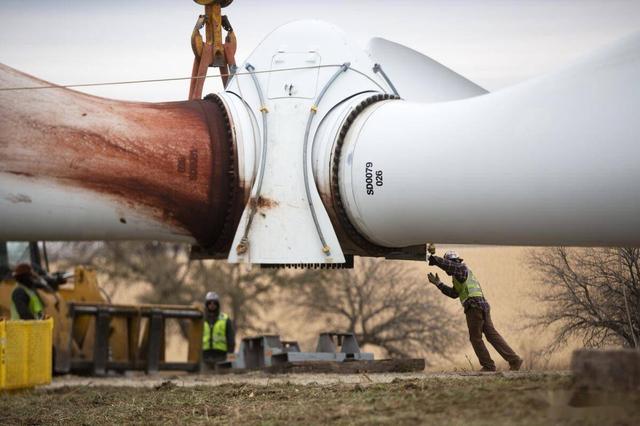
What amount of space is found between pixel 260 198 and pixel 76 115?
211 cm

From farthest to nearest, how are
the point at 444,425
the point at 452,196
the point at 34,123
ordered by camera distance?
the point at 34,123, the point at 452,196, the point at 444,425

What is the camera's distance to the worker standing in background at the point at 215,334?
19.7 metres

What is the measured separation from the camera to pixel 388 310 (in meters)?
25.4

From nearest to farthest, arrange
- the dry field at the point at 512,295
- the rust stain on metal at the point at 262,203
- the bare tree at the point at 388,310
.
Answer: the rust stain on metal at the point at 262,203, the dry field at the point at 512,295, the bare tree at the point at 388,310

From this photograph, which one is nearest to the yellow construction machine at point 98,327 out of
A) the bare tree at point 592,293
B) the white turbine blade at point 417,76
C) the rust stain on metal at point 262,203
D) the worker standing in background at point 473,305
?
the rust stain on metal at point 262,203

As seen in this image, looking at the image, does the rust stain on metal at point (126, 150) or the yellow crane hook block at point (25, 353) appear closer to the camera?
the rust stain on metal at point (126, 150)

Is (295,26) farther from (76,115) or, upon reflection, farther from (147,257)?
(147,257)

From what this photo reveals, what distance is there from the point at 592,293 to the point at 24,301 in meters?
8.62

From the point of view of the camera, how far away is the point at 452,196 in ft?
37.4

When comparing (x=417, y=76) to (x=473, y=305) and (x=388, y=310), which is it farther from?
(x=388, y=310)

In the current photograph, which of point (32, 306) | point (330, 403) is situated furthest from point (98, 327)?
point (330, 403)

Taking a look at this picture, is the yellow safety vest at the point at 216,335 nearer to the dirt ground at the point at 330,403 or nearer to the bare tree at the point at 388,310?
the dirt ground at the point at 330,403

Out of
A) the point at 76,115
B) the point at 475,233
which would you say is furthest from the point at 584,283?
the point at 76,115

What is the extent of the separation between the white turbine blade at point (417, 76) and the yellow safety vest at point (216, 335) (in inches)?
282
